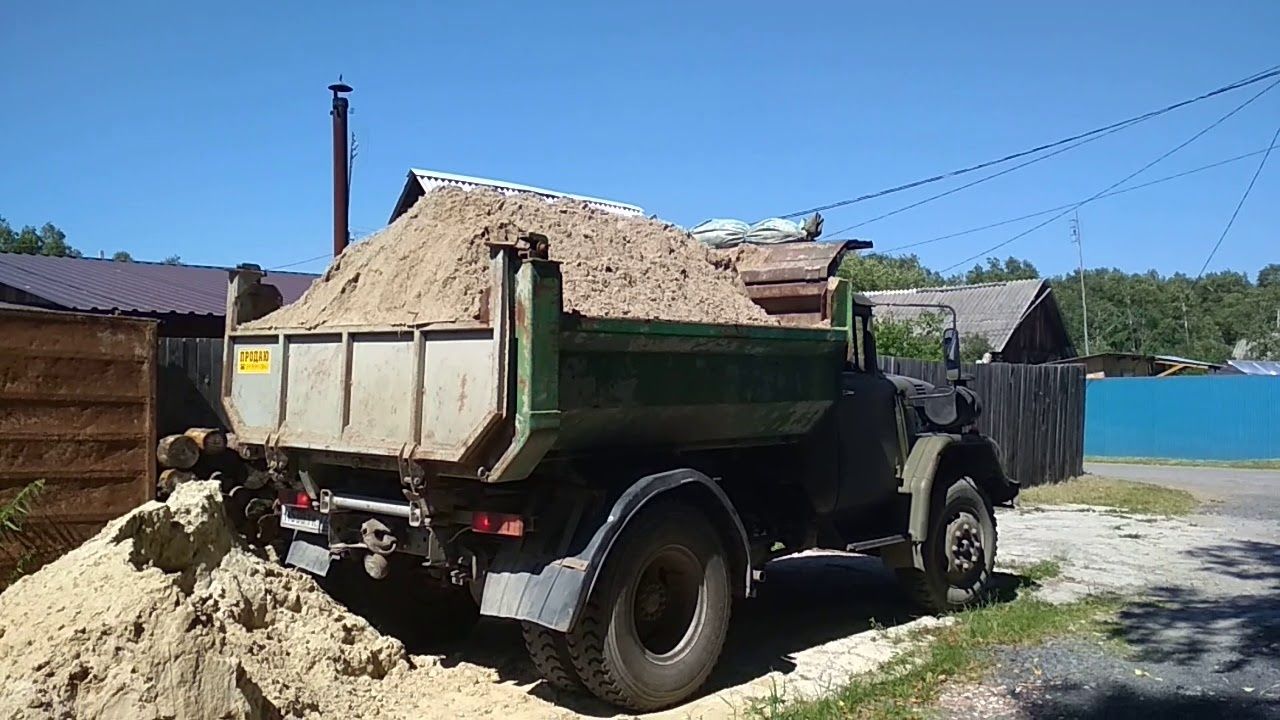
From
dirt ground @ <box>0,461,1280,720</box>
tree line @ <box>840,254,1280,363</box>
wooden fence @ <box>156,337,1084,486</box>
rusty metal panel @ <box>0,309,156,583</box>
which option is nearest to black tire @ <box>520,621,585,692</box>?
dirt ground @ <box>0,461,1280,720</box>

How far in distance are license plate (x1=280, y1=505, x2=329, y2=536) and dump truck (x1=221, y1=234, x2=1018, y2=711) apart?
1cm

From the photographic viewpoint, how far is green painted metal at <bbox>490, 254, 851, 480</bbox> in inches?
193

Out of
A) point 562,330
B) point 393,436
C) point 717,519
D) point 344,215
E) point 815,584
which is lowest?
point 815,584

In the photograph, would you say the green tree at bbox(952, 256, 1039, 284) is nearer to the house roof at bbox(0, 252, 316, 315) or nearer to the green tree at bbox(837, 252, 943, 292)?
the green tree at bbox(837, 252, 943, 292)

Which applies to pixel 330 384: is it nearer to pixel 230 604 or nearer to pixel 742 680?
pixel 230 604

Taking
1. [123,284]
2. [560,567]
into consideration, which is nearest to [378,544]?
[560,567]

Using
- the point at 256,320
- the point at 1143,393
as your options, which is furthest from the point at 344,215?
the point at 1143,393

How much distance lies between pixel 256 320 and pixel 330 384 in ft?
4.11

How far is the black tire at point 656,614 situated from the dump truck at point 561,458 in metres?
0.01

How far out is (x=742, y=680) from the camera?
243 inches

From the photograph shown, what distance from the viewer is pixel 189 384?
8.46 m

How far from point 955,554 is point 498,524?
408cm

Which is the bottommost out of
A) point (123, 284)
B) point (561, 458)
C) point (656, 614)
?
point (656, 614)

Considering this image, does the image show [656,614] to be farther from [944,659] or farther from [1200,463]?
[1200,463]
